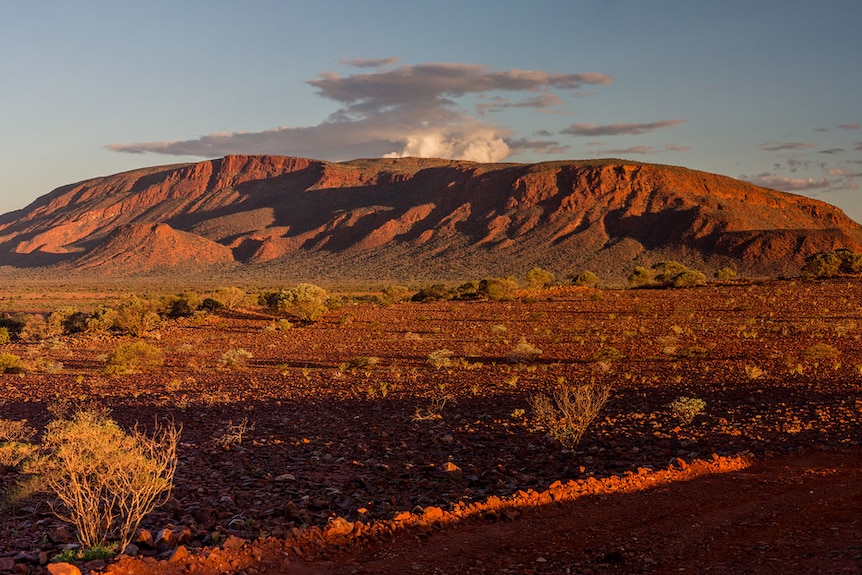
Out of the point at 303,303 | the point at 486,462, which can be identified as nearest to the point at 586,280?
the point at 303,303

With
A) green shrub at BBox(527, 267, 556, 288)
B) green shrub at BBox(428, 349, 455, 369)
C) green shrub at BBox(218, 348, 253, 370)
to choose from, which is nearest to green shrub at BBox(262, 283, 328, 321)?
green shrub at BBox(218, 348, 253, 370)

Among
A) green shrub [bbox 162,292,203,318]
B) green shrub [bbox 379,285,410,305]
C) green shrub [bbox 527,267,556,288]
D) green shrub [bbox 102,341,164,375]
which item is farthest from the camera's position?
green shrub [bbox 527,267,556,288]

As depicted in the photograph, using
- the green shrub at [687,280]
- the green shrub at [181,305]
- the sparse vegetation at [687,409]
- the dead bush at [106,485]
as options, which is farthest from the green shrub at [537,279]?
the dead bush at [106,485]

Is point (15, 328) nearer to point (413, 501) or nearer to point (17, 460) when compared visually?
point (17, 460)

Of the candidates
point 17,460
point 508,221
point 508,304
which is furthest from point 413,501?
point 508,221

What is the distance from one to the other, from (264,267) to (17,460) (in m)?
109

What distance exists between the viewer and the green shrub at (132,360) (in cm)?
2067

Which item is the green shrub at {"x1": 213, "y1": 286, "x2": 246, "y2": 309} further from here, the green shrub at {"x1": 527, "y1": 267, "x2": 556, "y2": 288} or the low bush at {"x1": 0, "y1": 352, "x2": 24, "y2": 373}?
the green shrub at {"x1": 527, "y1": 267, "x2": 556, "y2": 288}

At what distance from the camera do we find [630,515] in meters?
7.25

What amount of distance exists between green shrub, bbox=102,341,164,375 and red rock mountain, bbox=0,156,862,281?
66.8 m

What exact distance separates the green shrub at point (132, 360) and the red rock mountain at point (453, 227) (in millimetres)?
66781

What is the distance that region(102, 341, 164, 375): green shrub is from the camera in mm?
20672

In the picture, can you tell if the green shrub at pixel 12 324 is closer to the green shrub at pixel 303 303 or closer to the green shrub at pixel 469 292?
the green shrub at pixel 303 303

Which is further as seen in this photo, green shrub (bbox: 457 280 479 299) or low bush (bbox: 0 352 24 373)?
green shrub (bbox: 457 280 479 299)
